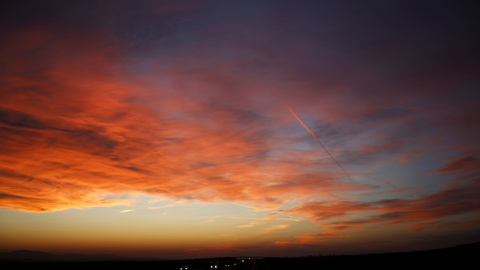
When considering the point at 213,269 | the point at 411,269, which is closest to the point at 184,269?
Answer: the point at 213,269

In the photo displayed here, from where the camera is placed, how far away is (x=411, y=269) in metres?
39.4

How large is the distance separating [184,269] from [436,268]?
3553cm

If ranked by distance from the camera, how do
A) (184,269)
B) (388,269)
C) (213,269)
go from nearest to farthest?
(388,269), (184,269), (213,269)

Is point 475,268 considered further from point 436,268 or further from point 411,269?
point 411,269

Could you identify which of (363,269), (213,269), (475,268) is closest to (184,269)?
(213,269)

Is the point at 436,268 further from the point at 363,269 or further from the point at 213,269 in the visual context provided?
the point at 213,269

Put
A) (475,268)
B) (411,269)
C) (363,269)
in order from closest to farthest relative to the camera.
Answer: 1. (475,268)
2. (411,269)
3. (363,269)

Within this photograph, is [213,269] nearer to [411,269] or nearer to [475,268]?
[411,269]

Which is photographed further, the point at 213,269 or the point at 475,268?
the point at 213,269

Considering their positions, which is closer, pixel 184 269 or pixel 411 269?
pixel 411 269

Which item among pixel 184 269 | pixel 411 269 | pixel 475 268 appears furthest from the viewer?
pixel 184 269

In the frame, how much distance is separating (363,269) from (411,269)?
780 cm

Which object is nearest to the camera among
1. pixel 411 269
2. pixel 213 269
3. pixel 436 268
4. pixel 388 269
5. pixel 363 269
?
pixel 436 268

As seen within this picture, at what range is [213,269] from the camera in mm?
61781
